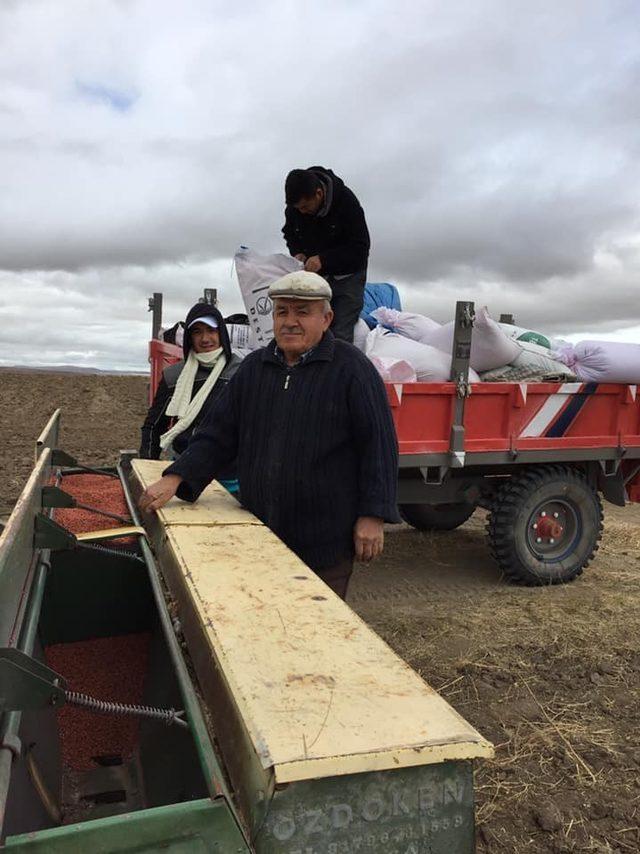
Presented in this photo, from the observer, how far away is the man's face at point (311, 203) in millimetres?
3834

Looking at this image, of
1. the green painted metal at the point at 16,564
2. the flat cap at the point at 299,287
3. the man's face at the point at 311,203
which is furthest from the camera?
the man's face at the point at 311,203

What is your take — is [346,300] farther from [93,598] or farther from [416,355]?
[93,598]

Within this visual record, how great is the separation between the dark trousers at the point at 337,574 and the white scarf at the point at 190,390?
131 cm

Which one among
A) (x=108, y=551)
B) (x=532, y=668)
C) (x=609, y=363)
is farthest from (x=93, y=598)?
(x=609, y=363)

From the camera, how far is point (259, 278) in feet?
14.4

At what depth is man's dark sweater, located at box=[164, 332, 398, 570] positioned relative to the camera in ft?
7.75

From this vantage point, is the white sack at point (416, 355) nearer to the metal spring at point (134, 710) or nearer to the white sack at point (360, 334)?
the white sack at point (360, 334)

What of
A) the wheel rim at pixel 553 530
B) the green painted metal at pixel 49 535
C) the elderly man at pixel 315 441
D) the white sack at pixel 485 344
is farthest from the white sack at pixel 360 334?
the green painted metal at pixel 49 535

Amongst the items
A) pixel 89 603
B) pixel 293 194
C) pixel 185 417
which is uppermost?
pixel 293 194

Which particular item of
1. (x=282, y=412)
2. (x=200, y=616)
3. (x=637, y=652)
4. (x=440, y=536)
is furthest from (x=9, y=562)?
(x=440, y=536)

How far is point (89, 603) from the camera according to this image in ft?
8.80

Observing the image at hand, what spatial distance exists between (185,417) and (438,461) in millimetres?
1632

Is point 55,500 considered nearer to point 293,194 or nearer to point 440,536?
point 293,194

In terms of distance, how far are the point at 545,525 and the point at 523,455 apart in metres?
0.61
